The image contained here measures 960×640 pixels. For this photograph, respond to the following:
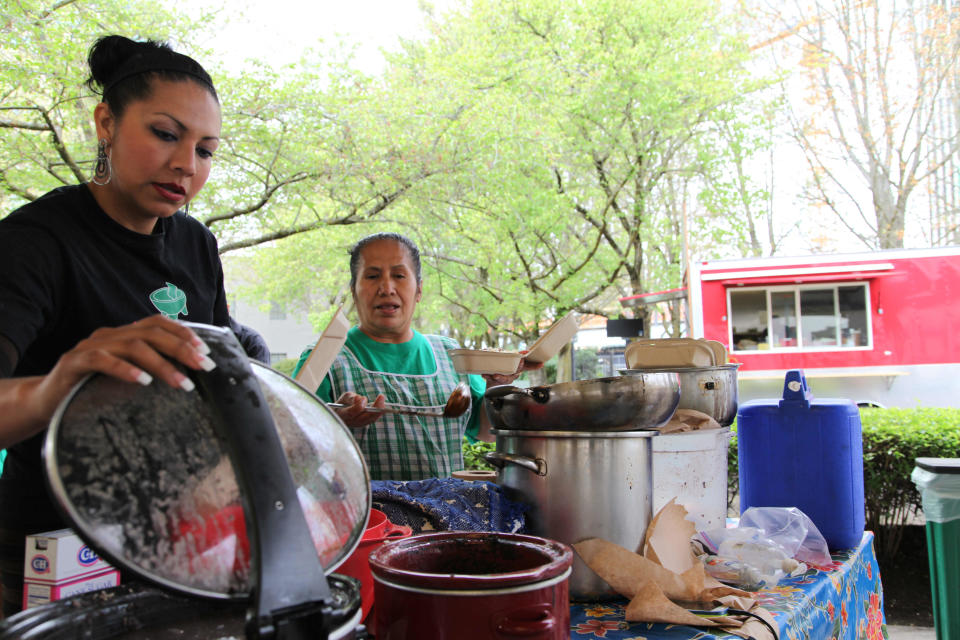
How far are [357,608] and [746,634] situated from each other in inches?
40.2

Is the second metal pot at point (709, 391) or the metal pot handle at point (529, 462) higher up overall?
the second metal pot at point (709, 391)

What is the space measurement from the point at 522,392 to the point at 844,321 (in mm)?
11977

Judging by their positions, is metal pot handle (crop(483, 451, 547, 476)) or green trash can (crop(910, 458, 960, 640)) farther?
green trash can (crop(910, 458, 960, 640))

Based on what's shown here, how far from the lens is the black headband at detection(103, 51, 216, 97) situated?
60.6 inches

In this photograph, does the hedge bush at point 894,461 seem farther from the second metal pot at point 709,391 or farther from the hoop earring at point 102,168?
the hoop earring at point 102,168

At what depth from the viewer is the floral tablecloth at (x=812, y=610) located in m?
1.45

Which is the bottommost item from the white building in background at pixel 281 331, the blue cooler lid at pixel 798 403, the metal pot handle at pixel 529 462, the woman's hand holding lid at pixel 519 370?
the metal pot handle at pixel 529 462

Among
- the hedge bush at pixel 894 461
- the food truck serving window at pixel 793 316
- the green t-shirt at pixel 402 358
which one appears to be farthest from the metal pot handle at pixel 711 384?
the food truck serving window at pixel 793 316

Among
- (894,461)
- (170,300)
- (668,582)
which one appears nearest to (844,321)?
(894,461)

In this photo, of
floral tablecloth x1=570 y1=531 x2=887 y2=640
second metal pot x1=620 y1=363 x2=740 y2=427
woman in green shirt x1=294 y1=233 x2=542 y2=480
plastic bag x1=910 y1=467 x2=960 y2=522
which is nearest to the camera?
floral tablecloth x1=570 y1=531 x2=887 y2=640

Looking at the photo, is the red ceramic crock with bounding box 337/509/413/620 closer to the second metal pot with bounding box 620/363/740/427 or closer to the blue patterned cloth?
the blue patterned cloth

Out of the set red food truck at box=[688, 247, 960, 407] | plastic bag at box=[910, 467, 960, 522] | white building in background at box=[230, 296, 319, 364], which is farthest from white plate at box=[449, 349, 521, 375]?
white building in background at box=[230, 296, 319, 364]

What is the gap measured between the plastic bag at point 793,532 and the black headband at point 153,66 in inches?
79.3

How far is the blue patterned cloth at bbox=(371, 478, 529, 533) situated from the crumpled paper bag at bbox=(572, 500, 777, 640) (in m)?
0.20
